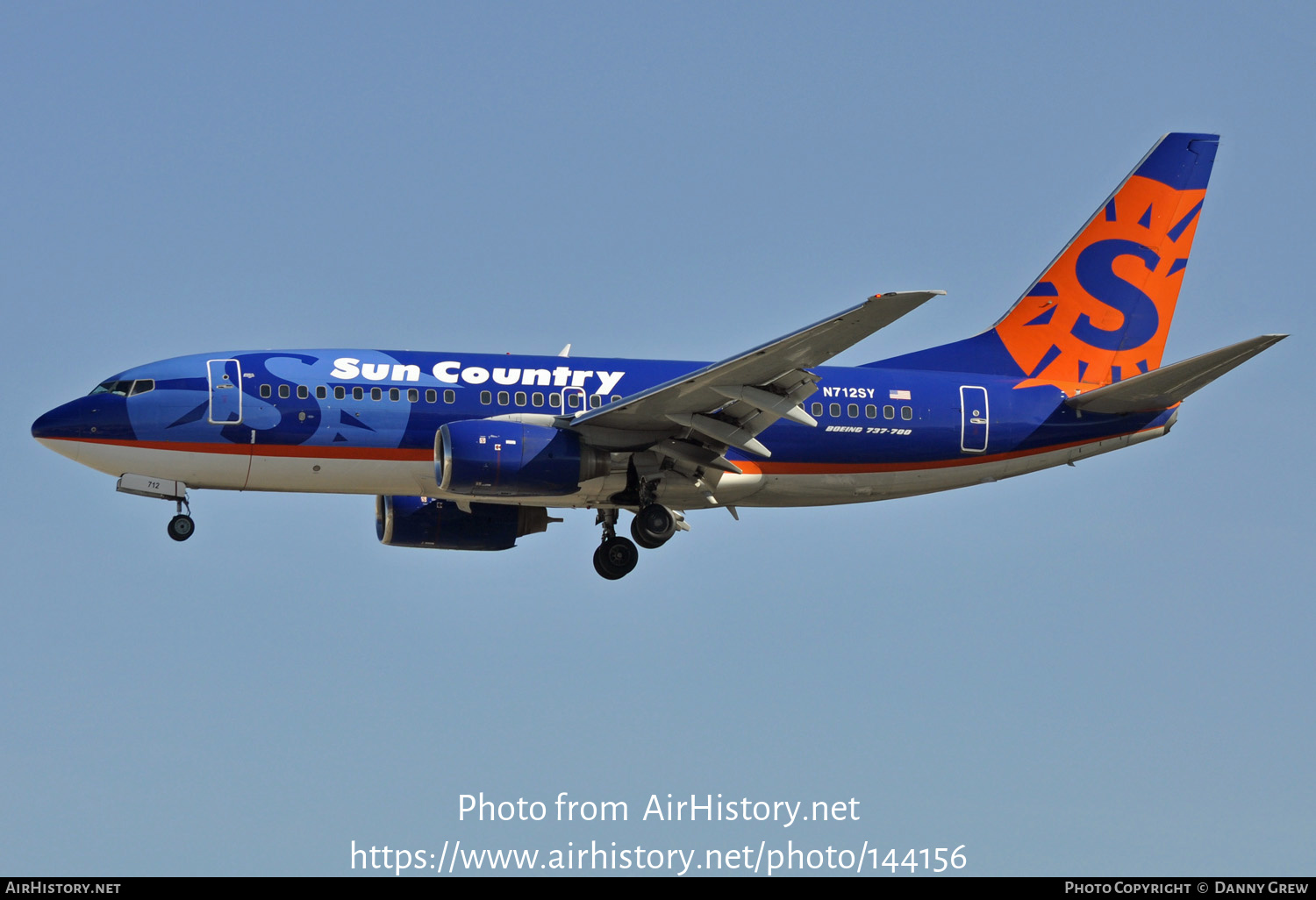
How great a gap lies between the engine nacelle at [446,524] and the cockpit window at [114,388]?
271 inches

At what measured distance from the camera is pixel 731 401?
117 ft

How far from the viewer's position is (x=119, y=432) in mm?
36281

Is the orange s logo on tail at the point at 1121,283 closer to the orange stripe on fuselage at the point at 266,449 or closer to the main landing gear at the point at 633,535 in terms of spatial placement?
the main landing gear at the point at 633,535

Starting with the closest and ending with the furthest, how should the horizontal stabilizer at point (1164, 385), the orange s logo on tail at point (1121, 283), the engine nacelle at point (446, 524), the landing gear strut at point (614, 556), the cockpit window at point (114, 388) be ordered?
the horizontal stabilizer at point (1164, 385), the cockpit window at point (114, 388), the landing gear strut at point (614, 556), the engine nacelle at point (446, 524), the orange s logo on tail at point (1121, 283)

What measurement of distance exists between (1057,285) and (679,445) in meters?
11.4

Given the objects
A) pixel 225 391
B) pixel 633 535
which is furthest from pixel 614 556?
pixel 225 391

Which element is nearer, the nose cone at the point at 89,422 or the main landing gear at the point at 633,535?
the nose cone at the point at 89,422

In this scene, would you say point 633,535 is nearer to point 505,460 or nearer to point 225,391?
point 505,460

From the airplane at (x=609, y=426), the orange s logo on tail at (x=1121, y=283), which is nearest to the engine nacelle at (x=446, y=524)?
the airplane at (x=609, y=426)

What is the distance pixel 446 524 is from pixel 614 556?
15.0ft

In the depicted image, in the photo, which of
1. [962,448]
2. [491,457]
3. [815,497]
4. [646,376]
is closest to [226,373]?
[491,457]

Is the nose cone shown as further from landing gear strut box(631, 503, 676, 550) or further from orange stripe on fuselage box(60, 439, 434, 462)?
landing gear strut box(631, 503, 676, 550)

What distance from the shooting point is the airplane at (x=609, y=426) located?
1391 inches

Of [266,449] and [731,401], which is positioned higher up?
[731,401]
